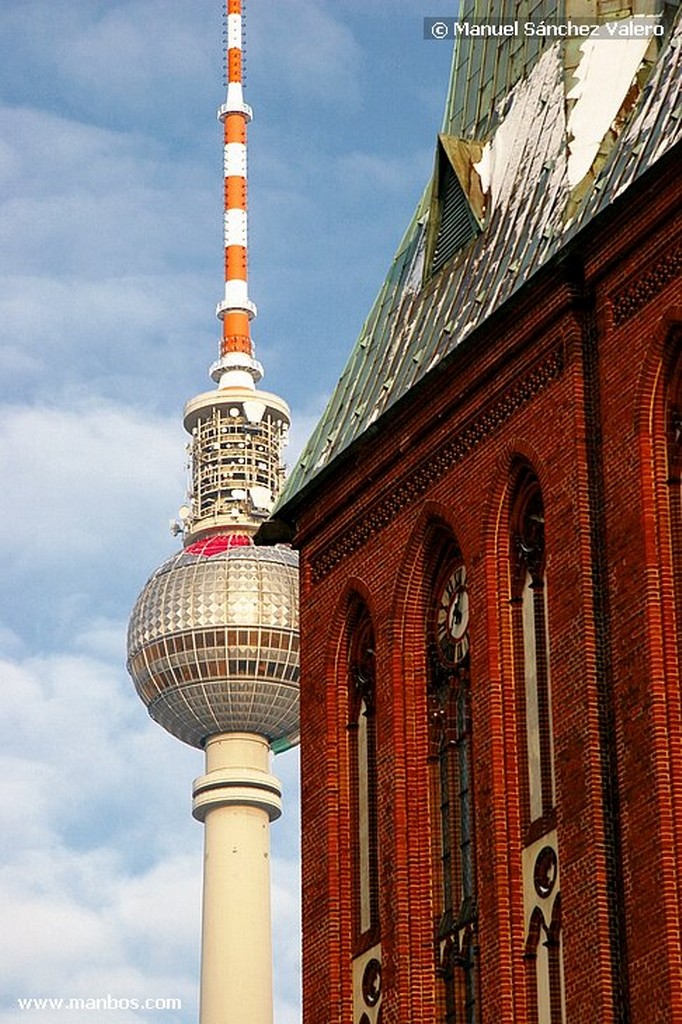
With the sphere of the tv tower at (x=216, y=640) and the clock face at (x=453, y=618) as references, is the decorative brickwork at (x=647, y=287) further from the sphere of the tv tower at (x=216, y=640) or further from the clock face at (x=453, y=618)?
the sphere of the tv tower at (x=216, y=640)

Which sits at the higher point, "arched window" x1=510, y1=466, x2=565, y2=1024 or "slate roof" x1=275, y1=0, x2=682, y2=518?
"slate roof" x1=275, y1=0, x2=682, y2=518

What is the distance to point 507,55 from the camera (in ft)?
128

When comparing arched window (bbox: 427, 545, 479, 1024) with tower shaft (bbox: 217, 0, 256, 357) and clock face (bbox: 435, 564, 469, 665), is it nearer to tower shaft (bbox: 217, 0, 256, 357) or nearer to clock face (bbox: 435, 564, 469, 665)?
clock face (bbox: 435, 564, 469, 665)

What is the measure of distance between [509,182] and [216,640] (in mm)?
109921

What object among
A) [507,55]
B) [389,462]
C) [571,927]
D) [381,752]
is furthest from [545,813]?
[507,55]

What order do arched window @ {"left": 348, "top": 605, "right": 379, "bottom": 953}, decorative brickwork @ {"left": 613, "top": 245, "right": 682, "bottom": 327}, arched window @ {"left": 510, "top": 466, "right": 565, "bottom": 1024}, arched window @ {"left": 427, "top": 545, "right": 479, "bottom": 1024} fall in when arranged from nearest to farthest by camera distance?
arched window @ {"left": 510, "top": 466, "right": 565, "bottom": 1024} < decorative brickwork @ {"left": 613, "top": 245, "right": 682, "bottom": 327} < arched window @ {"left": 427, "top": 545, "right": 479, "bottom": 1024} < arched window @ {"left": 348, "top": 605, "right": 379, "bottom": 953}

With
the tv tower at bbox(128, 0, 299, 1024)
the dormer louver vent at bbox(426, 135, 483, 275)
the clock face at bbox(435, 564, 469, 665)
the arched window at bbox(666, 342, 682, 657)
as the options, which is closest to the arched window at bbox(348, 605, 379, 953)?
the clock face at bbox(435, 564, 469, 665)

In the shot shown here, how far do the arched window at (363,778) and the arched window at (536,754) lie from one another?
368 cm

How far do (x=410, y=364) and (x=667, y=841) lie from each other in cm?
1000

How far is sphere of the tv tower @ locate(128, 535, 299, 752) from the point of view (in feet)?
479

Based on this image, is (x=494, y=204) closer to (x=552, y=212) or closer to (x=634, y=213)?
(x=552, y=212)

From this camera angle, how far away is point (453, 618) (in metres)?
35.6

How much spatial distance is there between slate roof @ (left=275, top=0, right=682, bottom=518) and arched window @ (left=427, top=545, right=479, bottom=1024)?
9.86 ft

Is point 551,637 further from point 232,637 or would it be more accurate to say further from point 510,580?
point 232,637
